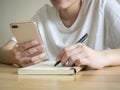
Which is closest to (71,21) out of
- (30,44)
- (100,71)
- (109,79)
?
(30,44)

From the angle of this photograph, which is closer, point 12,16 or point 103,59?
point 103,59

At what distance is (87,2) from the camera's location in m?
1.13

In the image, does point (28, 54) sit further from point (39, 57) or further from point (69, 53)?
point (69, 53)

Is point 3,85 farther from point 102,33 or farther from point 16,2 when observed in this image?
point 16,2

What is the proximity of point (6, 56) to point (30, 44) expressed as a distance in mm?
222

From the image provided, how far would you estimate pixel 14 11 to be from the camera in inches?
69.2

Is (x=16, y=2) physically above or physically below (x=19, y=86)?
above

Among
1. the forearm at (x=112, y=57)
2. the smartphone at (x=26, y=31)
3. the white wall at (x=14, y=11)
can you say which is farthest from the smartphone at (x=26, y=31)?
the white wall at (x=14, y=11)

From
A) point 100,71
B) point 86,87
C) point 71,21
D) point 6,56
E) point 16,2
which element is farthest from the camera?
point 16,2

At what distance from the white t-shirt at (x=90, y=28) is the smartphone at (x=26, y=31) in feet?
0.96

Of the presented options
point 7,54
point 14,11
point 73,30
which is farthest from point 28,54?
point 14,11

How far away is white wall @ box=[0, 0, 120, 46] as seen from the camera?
171 centimetres

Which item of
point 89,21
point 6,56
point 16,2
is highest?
point 16,2

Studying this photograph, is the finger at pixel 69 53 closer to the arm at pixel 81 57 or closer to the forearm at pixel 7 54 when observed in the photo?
the arm at pixel 81 57
